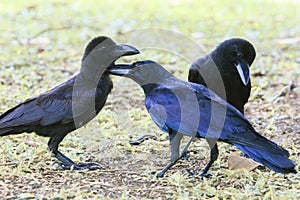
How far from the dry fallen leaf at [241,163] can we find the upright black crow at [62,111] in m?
1.22

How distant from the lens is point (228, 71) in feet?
19.7

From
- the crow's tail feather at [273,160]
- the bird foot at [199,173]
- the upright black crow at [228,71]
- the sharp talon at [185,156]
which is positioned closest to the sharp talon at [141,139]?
the sharp talon at [185,156]

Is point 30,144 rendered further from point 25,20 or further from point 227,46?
point 25,20

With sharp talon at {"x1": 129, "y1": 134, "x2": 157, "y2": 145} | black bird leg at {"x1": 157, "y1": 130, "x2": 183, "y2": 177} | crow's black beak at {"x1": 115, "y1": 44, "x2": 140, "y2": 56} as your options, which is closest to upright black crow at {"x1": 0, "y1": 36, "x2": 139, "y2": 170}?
crow's black beak at {"x1": 115, "y1": 44, "x2": 140, "y2": 56}

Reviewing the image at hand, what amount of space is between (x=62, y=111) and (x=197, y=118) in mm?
1226

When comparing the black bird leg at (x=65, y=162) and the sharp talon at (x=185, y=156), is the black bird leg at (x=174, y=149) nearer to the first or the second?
the sharp talon at (x=185, y=156)

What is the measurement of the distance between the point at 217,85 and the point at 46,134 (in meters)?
1.88

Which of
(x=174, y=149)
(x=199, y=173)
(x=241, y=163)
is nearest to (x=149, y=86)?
(x=174, y=149)

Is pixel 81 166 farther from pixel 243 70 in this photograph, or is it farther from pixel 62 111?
pixel 243 70

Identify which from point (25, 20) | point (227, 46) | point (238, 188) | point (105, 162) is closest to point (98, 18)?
point (25, 20)

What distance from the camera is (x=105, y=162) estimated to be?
5.27 metres

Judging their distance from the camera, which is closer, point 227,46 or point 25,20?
point 227,46

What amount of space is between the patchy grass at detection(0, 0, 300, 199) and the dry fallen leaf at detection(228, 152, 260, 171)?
0.11 meters

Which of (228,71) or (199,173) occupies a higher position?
(228,71)
